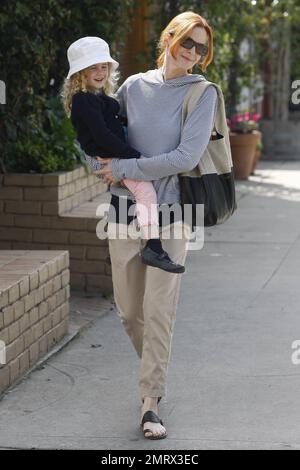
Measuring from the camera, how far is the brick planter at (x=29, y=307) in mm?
5578

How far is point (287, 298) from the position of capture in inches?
305

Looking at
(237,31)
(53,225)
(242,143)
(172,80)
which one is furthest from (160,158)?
(242,143)

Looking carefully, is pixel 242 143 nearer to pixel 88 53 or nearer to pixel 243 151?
pixel 243 151

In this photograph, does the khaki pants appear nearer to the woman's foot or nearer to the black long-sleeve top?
the woman's foot

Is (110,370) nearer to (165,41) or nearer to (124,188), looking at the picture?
(124,188)

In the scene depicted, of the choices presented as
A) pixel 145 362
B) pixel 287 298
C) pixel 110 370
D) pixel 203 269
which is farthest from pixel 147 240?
pixel 203 269

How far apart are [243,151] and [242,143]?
11 cm

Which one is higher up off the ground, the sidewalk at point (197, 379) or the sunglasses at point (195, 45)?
the sunglasses at point (195, 45)

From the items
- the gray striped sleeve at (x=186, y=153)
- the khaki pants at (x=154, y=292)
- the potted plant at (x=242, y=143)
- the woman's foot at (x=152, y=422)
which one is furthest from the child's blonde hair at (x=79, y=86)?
the potted plant at (x=242, y=143)

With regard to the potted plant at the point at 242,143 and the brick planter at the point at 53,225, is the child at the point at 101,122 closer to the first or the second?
the brick planter at the point at 53,225

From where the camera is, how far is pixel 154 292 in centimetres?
492

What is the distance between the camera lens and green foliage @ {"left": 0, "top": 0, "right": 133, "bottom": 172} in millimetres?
7773

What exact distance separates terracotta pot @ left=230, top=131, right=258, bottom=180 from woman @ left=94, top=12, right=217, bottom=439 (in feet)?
A: 34.2

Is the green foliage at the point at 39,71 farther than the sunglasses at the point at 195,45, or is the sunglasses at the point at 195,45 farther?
the green foliage at the point at 39,71
